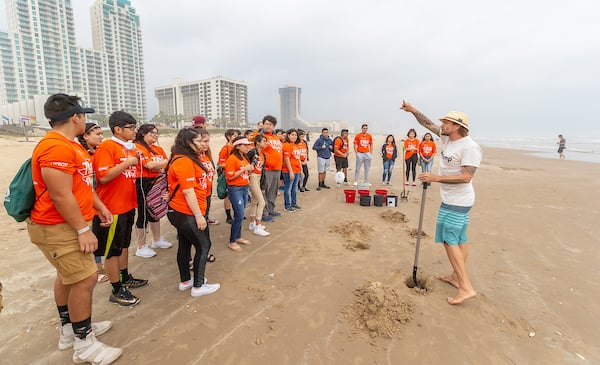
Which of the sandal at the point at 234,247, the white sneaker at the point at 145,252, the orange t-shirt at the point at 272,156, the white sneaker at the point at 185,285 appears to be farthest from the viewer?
the orange t-shirt at the point at 272,156

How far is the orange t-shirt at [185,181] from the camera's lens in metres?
2.98

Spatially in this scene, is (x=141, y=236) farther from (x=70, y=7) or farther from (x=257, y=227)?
(x=70, y=7)

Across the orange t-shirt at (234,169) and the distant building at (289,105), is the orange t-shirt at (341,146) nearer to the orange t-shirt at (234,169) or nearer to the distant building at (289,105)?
the orange t-shirt at (234,169)

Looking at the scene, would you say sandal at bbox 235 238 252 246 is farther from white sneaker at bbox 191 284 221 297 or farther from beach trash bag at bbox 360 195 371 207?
beach trash bag at bbox 360 195 371 207

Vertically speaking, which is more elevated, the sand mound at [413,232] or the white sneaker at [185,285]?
the sand mound at [413,232]

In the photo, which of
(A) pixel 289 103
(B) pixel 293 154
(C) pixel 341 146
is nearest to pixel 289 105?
(A) pixel 289 103

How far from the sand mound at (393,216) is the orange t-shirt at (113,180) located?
4.94m

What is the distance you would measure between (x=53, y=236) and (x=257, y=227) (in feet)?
11.5

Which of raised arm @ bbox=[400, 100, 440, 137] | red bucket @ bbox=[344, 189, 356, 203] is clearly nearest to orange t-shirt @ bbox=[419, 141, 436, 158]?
red bucket @ bbox=[344, 189, 356, 203]

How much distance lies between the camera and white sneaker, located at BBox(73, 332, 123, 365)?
2385 millimetres

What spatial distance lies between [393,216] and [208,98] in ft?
367

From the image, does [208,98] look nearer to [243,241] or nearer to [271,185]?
[271,185]

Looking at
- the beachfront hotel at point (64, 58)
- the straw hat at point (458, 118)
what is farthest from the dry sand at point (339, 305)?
the beachfront hotel at point (64, 58)

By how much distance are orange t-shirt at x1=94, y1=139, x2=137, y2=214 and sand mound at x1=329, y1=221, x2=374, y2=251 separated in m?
3.27
